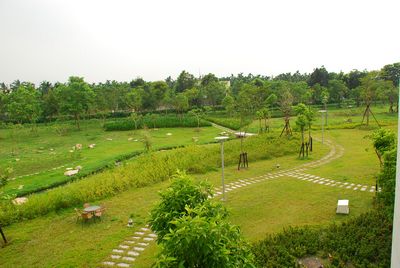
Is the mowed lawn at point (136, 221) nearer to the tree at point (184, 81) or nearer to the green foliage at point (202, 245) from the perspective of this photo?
the green foliage at point (202, 245)

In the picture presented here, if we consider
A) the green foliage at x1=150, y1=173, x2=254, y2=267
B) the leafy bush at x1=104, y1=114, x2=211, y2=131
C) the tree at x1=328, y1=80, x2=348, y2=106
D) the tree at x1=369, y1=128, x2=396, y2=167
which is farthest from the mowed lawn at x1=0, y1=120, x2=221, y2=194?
the tree at x1=328, y1=80, x2=348, y2=106

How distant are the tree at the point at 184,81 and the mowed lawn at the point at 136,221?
4659 cm

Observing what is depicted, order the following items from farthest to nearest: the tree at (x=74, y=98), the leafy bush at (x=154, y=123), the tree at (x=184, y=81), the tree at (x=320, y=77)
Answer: the tree at (x=184, y=81), the tree at (x=320, y=77), the tree at (x=74, y=98), the leafy bush at (x=154, y=123)

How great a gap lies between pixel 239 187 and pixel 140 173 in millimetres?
5922

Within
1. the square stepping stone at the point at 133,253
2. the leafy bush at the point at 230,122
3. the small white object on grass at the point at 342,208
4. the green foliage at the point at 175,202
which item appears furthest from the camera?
the leafy bush at the point at 230,122

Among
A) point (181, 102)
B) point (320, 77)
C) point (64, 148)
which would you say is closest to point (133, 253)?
point (64, 148)

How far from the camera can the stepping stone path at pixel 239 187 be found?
1052 cm

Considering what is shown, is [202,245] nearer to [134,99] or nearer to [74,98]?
[74,98]

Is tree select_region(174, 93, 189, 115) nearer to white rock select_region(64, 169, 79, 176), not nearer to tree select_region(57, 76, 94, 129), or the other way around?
tree select_region(57, 76, 94, 129)

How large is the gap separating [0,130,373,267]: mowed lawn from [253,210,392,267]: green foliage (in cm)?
110

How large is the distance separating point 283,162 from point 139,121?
84.0ft

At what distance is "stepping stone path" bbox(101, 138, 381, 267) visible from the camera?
10.5 m

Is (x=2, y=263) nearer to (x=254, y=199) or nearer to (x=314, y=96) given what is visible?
(x=254, y=199)

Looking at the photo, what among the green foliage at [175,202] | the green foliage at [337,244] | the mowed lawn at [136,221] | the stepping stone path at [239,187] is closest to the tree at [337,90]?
the stepping stone path at [239,187]
